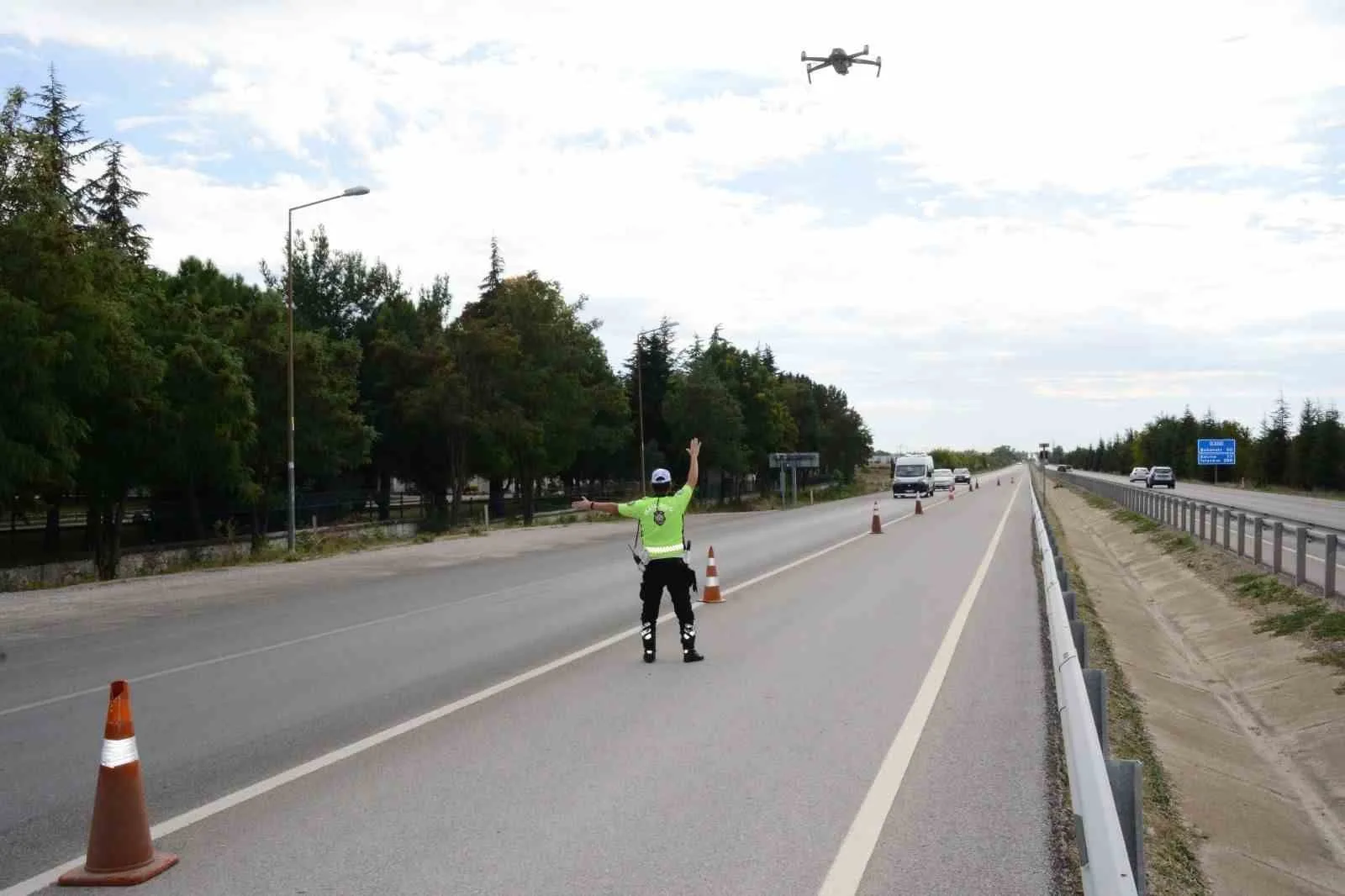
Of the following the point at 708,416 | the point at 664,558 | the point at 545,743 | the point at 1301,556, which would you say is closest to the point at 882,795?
the point at 545,743

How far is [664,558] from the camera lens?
11.3 m

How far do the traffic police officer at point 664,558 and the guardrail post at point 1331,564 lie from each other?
341 inches

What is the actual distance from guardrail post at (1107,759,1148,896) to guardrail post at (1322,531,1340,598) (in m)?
11.9

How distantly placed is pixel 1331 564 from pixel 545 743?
11737mm

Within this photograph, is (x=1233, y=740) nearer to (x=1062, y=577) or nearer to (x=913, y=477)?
(x=1062, y=577)

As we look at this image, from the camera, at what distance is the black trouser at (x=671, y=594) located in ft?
36.5

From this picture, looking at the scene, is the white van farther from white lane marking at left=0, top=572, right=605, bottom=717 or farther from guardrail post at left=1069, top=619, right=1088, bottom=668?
guardrail post at left=1069, top=619, right=1088, bottom=668

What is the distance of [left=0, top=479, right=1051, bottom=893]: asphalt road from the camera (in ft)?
17.9

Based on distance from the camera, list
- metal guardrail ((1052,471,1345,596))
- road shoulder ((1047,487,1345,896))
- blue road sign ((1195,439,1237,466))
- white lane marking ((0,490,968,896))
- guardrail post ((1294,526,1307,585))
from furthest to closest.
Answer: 1. blue road sign ((1195,439,1237,466))
2. guardrail post ((1294,526,1307,585))
3. metal guardrail ((1052,471,1345,596))
4. road shoulder ((1047,487,1345,896))
5. white lane marking ((0,490,968,896))

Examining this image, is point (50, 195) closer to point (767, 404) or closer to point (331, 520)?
point (331, 520)

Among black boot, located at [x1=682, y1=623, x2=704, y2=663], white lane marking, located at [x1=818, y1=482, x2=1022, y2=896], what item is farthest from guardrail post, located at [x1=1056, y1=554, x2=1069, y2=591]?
black boot, located at [x1=682, y1=623, x2=704, y2=663]

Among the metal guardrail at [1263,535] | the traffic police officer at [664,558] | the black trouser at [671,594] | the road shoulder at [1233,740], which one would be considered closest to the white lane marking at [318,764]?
the black trouser at [671,594]

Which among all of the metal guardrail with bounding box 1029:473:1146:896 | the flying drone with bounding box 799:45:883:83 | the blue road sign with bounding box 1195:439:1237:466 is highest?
the flying drone with bounding box 799:45:883:83

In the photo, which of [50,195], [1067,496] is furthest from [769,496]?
[50,195]
